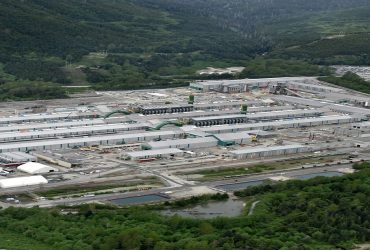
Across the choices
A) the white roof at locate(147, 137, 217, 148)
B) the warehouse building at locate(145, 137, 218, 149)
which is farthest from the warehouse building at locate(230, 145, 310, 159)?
the white roof at locate(147, 137, 217, 148)

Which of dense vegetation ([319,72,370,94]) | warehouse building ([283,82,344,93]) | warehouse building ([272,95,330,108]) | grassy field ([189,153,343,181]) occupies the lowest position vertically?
grassy field ([189,153,343,181])

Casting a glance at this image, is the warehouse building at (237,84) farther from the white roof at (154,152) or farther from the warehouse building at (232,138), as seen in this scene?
the white roof at (154,152)

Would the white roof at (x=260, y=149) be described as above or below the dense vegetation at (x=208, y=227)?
above

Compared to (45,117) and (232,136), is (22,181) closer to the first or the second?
(232,136)

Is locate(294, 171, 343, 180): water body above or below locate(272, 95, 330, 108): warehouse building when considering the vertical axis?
below

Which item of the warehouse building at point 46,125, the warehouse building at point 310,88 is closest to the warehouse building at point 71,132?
the warehouse building at point 46,125

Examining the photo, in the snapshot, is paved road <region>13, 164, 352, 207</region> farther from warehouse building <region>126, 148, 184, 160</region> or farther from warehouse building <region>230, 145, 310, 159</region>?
warehouse building <region>126, 148, 184, 160</region>

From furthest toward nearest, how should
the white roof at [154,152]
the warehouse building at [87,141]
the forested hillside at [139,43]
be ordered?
the forested hillside at [139,43] → the warehouse building at [87,141] → the white roof at [154,152]
